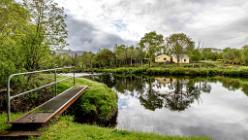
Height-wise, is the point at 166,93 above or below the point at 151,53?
below

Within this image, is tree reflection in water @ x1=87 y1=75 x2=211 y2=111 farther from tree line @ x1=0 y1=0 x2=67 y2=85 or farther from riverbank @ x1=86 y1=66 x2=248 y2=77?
riverbank @ x1=86 y1=66 x2=248 y2=77

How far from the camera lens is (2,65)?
23.6 ft

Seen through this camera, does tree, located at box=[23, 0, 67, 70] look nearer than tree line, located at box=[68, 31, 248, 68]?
Yes

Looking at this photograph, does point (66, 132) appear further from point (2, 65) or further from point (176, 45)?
point (176, 45)

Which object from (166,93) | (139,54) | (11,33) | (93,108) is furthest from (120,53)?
(11,33)

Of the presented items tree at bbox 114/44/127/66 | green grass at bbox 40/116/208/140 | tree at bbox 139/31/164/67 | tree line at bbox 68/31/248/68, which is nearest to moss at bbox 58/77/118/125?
green grass at bbox 40/116/208/140

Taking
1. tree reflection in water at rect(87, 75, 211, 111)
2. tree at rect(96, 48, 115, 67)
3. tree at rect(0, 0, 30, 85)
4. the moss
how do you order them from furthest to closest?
tree at rect(96, 48, 115, 67)
tree reflection in water at rect(87, 75, 211, 111)
the moss
tree at rect(0, 0, 30, 85)

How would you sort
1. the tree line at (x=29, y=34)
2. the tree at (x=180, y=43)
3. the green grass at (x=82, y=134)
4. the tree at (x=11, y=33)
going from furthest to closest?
the tree at (x=180, y=43)
the tree line at (x=29, y=34)
the tree at (x=11, y=33)
the green grass at (x=82, y=134)

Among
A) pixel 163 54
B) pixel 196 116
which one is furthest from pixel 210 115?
pixel 163 54

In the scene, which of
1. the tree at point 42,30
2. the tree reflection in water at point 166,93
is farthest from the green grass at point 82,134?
the tree reflection in water at point 166,93

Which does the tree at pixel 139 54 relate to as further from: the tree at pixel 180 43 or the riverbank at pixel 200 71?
the riverbank at pixel 200 71

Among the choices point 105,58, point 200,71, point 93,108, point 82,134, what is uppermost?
point 105,58

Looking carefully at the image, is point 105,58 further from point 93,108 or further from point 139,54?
point 93,108

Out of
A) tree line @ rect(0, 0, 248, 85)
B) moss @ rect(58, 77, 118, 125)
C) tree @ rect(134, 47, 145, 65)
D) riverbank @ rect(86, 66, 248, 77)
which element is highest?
tree @ rect(134, 47, 145, 65)
